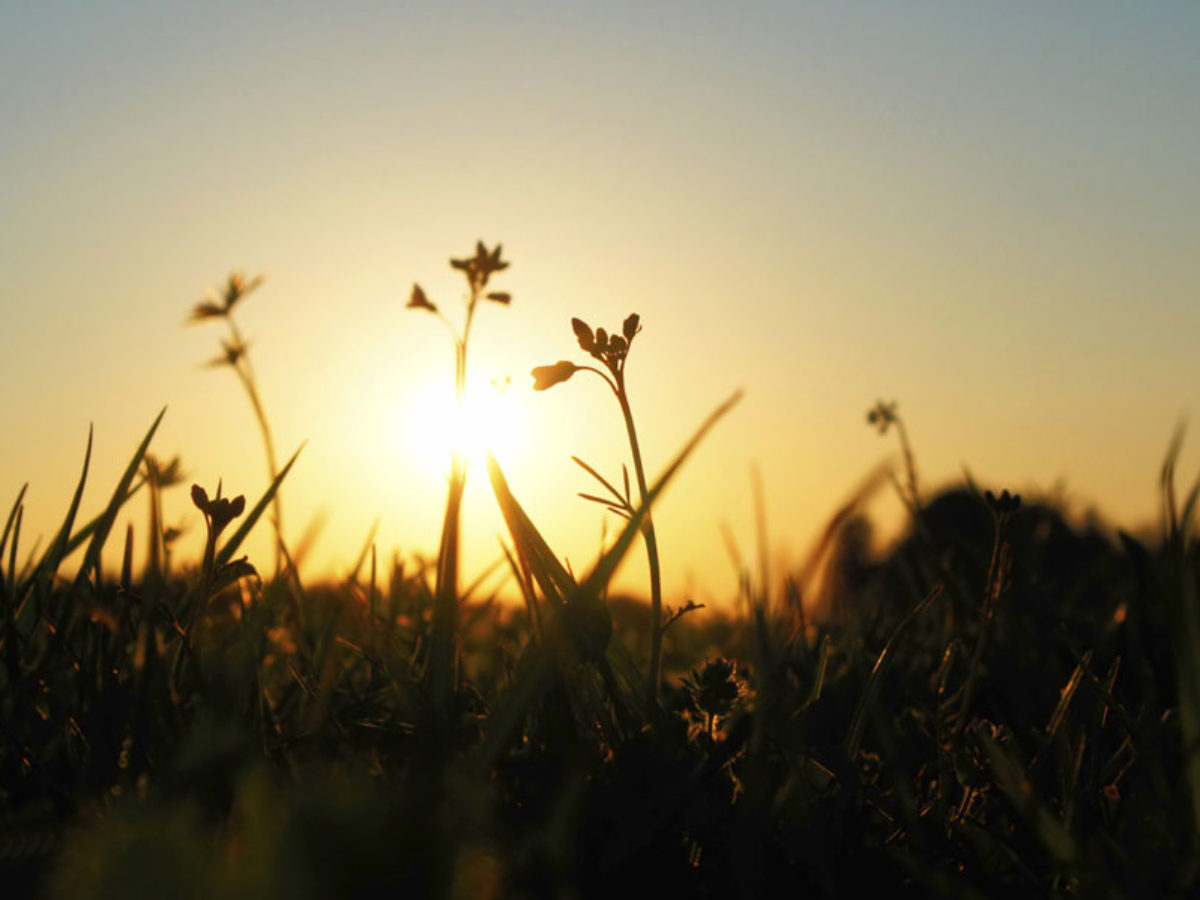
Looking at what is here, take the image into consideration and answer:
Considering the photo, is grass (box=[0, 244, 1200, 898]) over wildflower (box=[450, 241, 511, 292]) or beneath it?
beneath

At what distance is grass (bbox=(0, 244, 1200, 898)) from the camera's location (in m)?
1.19

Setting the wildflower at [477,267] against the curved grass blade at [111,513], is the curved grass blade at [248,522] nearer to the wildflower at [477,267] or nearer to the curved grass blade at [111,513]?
the curved grass blade at [111,513]

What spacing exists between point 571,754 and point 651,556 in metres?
0.46

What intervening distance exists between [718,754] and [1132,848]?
2.07ft

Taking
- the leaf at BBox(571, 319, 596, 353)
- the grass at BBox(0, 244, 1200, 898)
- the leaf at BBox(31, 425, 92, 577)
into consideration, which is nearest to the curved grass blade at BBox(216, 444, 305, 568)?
the grass at BBox(0, 244, 1200, 898)

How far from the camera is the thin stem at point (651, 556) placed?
6.36 feet

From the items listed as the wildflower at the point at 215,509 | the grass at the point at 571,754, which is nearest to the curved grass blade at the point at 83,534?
the grass at the point at 571,754

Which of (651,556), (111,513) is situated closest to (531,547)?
(651,556)

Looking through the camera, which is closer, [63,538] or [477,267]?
[63,538]

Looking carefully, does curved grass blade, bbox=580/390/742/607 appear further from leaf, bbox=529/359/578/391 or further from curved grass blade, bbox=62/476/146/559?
curved grass blade, bbox=62/476/146/559

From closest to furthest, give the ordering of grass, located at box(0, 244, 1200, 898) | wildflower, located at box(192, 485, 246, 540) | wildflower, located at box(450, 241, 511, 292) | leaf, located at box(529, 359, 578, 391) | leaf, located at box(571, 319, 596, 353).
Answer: grass, located at box(0, 244, 1200, 898), wildflower, located at box(192, 485, 246, 540), leaf, located at box(571, 319, 596, 353), leaf, located at box(529, 359, 578, 391), wildflower, located at box(450, 241, 511, 292)

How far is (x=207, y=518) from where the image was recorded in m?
1.90

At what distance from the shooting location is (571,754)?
1778 millimetres

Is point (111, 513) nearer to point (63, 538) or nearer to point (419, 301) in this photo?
point (63, 538)
